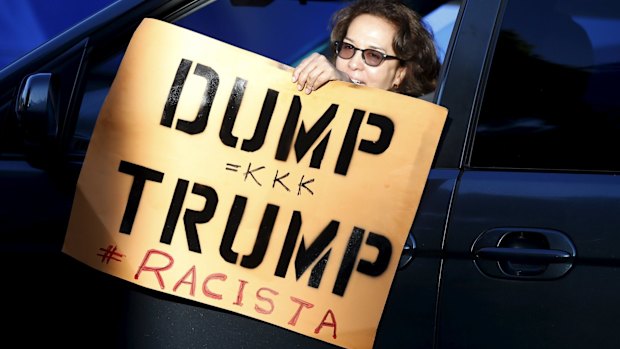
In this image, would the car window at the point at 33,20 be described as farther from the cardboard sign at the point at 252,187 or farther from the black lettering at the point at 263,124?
the black lettering at the point at 263,124

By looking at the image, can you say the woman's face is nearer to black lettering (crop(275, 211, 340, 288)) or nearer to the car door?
the car door

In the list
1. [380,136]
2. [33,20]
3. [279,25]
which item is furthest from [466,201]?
[33,20]

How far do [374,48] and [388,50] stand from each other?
0.15 feet

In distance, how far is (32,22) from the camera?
19.5 ft

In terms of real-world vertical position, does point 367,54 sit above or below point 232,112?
above

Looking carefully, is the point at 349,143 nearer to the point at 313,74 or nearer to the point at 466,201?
the point at 313,74

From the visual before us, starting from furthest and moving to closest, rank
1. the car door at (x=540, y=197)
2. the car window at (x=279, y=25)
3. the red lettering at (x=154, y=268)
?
the car window at (x=279, y=25) < the red lettering at (x=154, y=268) < the car door at (x=540, y=197)

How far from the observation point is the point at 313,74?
242 cm

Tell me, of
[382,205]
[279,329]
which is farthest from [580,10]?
[279,329]

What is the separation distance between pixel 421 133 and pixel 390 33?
57 cm

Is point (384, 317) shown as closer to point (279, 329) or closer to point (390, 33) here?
point (279, 329)

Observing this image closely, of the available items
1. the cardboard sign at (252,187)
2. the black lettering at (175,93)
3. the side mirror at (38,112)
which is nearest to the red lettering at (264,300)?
the cardboard sign at (252,187)

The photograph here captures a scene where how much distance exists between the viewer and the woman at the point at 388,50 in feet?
9.16

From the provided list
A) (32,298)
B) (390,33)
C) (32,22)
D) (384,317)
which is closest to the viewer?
(384,317)
